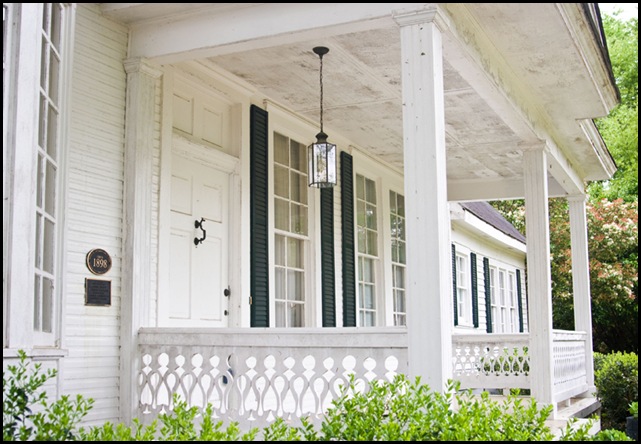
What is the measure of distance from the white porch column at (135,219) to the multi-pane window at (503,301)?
15135mm

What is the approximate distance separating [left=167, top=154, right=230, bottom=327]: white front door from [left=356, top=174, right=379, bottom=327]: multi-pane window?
146 inches

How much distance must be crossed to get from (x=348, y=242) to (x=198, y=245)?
12.0ft

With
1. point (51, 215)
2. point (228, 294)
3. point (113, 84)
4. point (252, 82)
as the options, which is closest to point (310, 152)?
point (252, 82)

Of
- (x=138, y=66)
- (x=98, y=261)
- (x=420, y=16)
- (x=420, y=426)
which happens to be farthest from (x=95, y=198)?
(x=420, y=426)

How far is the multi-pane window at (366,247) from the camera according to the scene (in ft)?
39.6

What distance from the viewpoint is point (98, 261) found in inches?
261

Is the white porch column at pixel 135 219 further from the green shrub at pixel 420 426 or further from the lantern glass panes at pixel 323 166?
the green shrub at pixel 420 426

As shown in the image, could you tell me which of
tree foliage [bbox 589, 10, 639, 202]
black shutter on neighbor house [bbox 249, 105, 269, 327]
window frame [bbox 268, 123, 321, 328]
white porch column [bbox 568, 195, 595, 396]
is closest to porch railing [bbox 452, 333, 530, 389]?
white porch column [bbox 568, 195, 595, 396]

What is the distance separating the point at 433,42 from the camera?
590cm

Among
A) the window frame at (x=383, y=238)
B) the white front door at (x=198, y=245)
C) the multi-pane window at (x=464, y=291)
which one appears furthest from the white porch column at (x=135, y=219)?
the multi-pane window at (x=464, y=291)

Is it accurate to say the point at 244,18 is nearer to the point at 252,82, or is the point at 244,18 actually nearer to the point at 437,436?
the point at 252,82

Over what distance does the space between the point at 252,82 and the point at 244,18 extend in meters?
2.29

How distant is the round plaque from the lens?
21.5 ft

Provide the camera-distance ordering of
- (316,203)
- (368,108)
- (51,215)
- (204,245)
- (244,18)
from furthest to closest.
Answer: (316,203)
(368,108)
(204,245)
(244,18)
(51,215)
